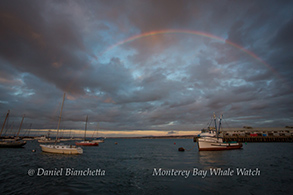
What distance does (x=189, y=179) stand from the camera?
19.3 meters

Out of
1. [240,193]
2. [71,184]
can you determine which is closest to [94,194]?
[71,184]

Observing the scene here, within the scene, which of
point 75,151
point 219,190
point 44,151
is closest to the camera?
point 219,190

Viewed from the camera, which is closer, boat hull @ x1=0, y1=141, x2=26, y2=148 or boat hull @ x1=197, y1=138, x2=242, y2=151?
boat hull @ x1=197, y1=138, x2=242, y2=151

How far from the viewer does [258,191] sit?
15297mm

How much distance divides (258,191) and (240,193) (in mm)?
2225

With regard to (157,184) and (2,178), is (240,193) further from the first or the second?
(2,178)

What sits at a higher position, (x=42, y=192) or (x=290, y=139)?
(x=290, y=139)

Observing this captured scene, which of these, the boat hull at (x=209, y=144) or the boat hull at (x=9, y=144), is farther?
the boat hull at (x=9, y=144)

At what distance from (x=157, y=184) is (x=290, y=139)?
155 meters

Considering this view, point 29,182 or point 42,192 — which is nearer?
point 42,192

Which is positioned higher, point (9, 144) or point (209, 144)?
point (209, 144)

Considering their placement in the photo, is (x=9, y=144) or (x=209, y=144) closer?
(x=209, y=144)

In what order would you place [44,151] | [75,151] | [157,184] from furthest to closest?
[44,151], [75,151], [157,184]

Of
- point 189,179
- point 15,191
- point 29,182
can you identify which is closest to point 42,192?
point 15,191
